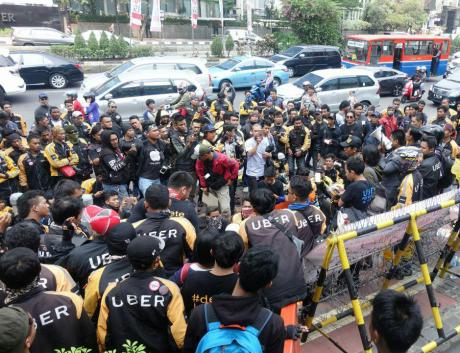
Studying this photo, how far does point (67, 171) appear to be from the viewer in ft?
19.9

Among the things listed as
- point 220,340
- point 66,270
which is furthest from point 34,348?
point 220,340

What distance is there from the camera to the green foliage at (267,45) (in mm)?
27359

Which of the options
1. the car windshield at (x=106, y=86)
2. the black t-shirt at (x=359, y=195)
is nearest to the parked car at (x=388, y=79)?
the car windshield at (x=106, y=86)

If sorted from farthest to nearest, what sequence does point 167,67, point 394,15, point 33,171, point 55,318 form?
point 394,15 < point 167,67 < point 33,171 < point 55,318

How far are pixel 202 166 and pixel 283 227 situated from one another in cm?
265

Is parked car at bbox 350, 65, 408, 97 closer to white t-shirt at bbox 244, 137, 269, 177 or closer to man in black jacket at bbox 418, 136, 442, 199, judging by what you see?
white t-shirt at bbox 244, 137, 269, 177

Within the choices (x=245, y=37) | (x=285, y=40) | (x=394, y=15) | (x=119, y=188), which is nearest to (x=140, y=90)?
(x=119, y=188)

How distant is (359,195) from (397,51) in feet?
60.2

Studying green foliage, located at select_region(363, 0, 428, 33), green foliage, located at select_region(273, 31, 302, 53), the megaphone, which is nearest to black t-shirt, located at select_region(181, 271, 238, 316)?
the megaphone

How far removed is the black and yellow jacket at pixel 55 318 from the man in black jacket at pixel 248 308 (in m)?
0.72

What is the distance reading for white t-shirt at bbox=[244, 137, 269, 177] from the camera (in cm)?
674

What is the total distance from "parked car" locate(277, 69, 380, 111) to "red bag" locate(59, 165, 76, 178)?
889cm

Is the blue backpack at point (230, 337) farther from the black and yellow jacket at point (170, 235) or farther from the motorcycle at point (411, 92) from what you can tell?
the motorcycle at point (411, 92)

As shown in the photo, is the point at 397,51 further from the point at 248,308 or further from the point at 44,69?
the point at 248,308
